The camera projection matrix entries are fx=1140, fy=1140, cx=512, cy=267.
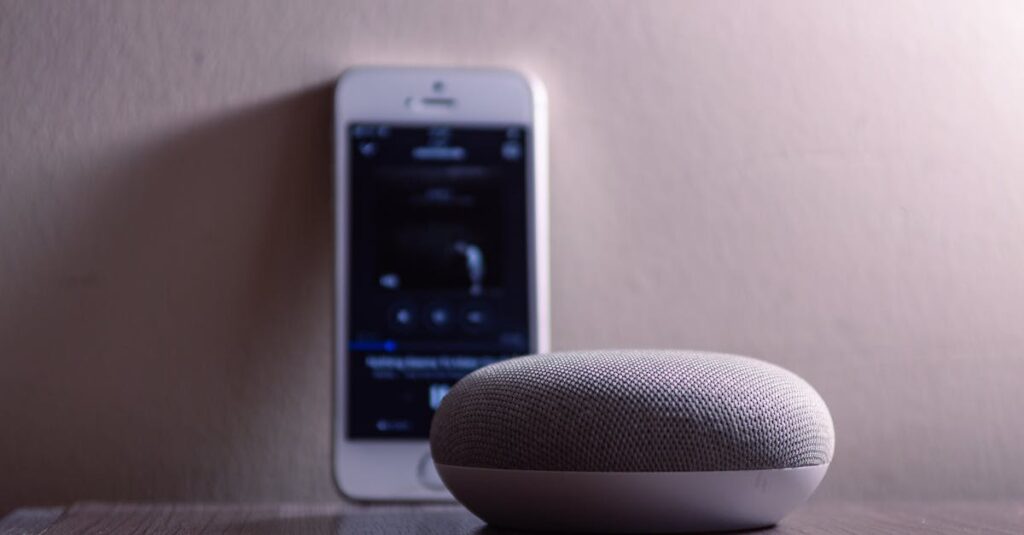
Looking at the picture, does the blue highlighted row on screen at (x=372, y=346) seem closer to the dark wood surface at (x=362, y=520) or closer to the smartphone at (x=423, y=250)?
the smartphone at (x=423, y=250)

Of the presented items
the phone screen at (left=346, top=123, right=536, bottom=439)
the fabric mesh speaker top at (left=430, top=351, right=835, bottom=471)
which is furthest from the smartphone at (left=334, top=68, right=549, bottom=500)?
the fabric mesh speaker top at (left=430, top=351, right=835, bottom=471)

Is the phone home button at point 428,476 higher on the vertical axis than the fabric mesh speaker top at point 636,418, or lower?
lower

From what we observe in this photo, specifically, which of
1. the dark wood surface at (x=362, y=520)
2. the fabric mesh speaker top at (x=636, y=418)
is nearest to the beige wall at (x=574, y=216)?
the dark wood surface at (x=362, y=520)

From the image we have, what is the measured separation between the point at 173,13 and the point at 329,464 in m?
0.31

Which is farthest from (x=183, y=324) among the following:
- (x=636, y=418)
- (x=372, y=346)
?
(x=636, y=418)

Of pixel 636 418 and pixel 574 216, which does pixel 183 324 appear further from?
pixel 636 418

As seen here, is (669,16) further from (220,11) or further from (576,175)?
(220,11)

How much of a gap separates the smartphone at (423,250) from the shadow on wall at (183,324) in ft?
0.12

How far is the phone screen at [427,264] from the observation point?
71cm

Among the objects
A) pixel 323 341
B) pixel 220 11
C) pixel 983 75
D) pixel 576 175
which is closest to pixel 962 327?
pixel 983 75

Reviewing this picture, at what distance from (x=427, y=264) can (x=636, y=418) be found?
0.32m

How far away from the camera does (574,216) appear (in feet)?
2.51

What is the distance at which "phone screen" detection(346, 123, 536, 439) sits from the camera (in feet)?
2.32

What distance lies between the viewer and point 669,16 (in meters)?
0.79
